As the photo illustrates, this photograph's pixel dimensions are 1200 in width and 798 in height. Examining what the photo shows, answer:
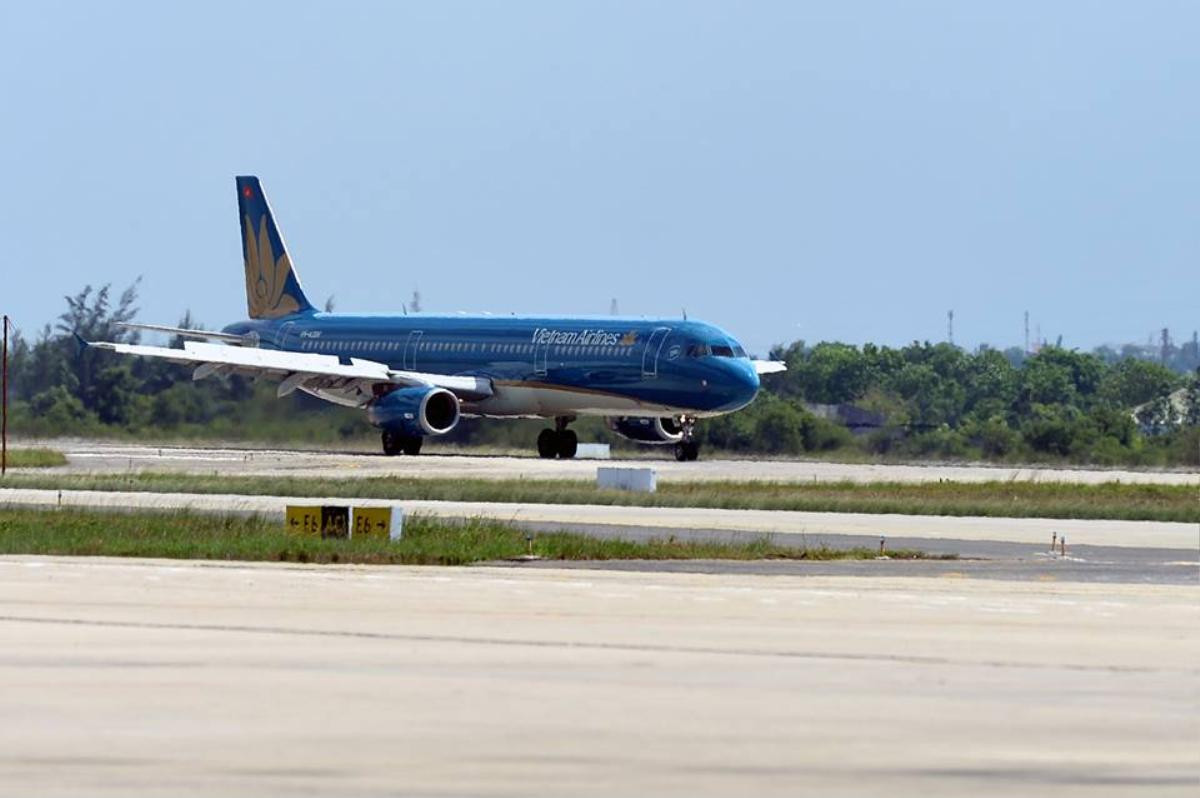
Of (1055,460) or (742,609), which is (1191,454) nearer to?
(1055,460)

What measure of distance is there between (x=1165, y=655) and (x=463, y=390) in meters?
47.5

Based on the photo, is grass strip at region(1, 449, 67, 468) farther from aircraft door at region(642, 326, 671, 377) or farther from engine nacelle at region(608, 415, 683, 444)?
engine nacelle at region(608, 415, 683, 444)

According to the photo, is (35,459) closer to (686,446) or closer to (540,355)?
(540,355)

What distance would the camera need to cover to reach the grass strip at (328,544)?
30422mm

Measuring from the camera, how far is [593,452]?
70250mm

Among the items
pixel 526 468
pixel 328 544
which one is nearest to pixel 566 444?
pixel 526 468

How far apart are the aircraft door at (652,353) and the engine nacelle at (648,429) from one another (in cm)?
465

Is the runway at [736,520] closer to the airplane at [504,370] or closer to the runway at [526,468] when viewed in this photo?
the runway at [526,468]

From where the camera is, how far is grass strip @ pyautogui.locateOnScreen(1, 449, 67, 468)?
5912cm

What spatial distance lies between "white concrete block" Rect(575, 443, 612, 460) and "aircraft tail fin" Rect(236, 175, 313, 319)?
9.95m

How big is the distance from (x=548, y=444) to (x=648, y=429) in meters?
2.88

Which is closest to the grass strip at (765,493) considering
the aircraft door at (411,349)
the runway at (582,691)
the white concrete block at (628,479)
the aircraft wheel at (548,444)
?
the white concrete block at (628,479)

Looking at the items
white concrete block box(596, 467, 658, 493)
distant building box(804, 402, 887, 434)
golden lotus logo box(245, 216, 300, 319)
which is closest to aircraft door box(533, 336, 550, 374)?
golden lotus logo box(245, 216, 300, 319)

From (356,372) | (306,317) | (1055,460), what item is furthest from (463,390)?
(1055,460)
